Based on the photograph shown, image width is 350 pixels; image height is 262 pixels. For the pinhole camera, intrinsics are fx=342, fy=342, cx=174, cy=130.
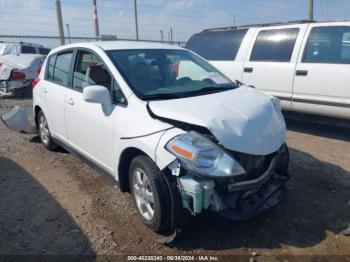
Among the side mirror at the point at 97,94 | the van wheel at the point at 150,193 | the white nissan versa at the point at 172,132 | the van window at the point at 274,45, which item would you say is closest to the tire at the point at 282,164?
the white nissan versa at the point at 172,132

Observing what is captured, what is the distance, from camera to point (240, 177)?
9.00 ft

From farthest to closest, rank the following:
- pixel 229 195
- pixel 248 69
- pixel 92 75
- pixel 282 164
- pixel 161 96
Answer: pixel 248 69 < pixel 92 75 < pixel 282 164 < pixel 161 96 < pixel 229 195

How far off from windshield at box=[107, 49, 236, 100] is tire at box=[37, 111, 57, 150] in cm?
219

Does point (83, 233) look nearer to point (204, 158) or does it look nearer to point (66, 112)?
point (204, 158)

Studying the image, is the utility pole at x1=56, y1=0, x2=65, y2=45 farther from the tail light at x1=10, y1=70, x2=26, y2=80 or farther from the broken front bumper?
the broken front bumper

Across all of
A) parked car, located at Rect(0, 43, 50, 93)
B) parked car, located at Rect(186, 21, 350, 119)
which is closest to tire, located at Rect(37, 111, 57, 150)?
parked car, located at Rect(186, 21, 350, 119)

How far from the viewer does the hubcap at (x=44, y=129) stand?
534cm

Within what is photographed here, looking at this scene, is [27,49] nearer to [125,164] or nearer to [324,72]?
[324,72]

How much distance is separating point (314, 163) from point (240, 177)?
7.80 ft

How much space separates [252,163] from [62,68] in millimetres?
3037

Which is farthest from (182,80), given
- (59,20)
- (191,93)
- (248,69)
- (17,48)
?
(59,20)

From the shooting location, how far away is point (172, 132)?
2854 millimetres

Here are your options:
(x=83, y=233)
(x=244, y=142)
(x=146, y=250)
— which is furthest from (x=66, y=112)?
(x=244, y=142)

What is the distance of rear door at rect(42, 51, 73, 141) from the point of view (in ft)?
14.8
